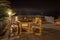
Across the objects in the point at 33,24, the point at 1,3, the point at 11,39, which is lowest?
the point at 11,39

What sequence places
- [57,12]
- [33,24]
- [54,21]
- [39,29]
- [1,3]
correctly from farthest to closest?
[54,21] < [33,24] < [39,29] < [57,12] < [1,3]

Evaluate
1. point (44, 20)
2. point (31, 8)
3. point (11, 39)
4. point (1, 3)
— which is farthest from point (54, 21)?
point (1, 3)

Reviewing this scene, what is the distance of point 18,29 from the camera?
6531 mm

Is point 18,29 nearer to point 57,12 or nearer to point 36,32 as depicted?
point 36,32

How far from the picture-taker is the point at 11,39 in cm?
480

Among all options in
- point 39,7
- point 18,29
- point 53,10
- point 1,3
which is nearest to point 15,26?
point 18,29

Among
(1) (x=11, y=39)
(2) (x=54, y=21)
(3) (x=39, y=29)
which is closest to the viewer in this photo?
(1) (x=11, y=39)

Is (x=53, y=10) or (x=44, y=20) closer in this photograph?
(x=53, y=10)

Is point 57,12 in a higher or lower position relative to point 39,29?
higher

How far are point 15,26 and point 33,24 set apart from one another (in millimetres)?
914

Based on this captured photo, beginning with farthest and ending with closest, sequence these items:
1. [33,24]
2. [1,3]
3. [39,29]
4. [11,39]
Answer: [33,24] → [39,29] → [11,39] → [1,3]

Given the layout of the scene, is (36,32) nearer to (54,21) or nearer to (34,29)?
(34,29)

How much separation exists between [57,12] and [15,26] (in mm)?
2109

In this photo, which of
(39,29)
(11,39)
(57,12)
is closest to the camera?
(11,39)
